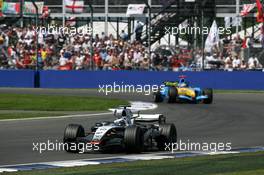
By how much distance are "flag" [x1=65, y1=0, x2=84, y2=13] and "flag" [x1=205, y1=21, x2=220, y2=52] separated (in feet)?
21.1

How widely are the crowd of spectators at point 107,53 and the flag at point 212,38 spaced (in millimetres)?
468

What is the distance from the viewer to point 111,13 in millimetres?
39438

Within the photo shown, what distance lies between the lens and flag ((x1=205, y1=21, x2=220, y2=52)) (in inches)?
1334

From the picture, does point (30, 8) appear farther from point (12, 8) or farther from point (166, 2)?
point (166, 2)

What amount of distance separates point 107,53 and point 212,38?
486 cm

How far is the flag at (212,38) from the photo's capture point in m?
33.9

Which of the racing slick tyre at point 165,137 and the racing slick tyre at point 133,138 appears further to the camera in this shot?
the racing slick tyre at point 165,137

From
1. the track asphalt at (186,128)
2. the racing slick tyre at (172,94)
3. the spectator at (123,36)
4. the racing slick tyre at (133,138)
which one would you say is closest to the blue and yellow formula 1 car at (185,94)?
the racing slick tyre at (172,94)

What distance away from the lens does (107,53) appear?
3634 centimetres

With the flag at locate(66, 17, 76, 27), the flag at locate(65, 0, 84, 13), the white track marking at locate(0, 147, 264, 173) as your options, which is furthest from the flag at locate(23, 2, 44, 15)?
the white track marking at locate(0, 147, 264, 173)

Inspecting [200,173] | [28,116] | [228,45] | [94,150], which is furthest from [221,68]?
[200,173]

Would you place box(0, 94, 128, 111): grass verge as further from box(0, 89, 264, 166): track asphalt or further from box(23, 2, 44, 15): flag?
box(23, 2, 44, 15): flag

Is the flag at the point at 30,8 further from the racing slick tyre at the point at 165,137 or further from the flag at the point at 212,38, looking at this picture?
the racing slick tyre at the point at 165,137

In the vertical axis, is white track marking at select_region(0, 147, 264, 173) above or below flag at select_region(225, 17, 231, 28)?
below
